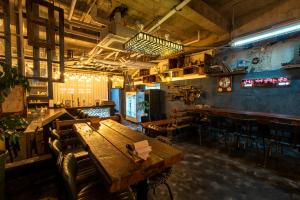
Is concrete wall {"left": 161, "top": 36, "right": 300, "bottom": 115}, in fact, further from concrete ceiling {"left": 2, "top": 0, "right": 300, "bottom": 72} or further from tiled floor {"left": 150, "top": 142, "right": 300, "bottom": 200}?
tiled floor {"left": 150, "top": 142, "right": 300, "bottom": 200}

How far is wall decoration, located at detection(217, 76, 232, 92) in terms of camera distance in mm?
4641

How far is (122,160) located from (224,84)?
4.34m

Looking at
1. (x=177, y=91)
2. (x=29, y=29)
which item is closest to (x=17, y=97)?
(x=29, y=29)

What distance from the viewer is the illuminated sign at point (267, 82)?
142 inches

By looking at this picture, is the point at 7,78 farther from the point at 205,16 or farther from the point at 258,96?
the point at 258,96

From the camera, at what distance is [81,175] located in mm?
1860

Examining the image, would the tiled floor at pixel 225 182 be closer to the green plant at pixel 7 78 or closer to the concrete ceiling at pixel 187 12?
the green plant at pixel 7 78

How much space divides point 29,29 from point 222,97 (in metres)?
5.02

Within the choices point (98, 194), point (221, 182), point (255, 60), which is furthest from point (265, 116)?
point (98, 194)

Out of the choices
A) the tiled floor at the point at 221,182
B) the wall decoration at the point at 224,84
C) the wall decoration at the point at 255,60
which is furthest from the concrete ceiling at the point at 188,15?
the tiled floor at the point at 221,182

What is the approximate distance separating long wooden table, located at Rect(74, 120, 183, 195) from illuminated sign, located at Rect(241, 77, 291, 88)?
3.56m

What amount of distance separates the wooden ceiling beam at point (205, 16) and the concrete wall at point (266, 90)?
40.6 inches

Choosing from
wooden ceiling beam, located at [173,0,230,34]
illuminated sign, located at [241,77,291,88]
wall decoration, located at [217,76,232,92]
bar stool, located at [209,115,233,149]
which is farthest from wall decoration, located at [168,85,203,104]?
wooden ceiling beam, located at [173,0,230,34]

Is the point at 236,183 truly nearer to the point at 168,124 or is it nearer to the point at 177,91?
the point at 168,124
